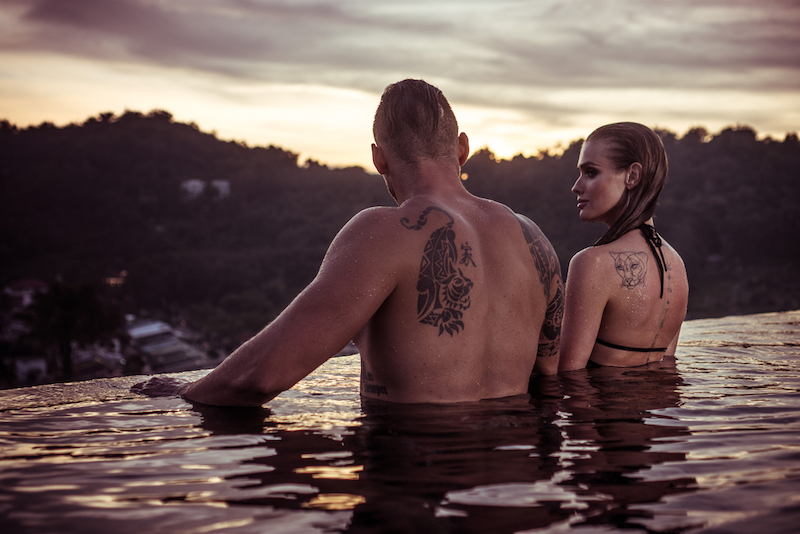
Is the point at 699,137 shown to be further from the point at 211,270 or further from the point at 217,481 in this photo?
the point at 217,481

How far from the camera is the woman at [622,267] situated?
4.14m

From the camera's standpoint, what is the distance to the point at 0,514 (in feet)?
6.10

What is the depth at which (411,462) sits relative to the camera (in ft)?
7.70

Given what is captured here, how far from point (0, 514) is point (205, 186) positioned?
13205cm

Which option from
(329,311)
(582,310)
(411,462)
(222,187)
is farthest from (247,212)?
(411,462)

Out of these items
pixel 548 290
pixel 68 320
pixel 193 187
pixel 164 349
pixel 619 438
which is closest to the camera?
pixel 619 438

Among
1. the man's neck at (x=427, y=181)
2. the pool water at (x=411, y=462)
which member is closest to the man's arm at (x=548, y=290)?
the pool water at (x=411, y=462)

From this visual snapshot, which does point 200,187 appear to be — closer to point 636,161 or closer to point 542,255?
point 636,161

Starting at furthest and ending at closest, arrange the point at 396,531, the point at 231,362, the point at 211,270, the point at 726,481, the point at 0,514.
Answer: the point at 211,270, the point at 231,362, the point at 726,481, the point at 0,514, the point at 396,531

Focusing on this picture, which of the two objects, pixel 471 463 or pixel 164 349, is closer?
pixel 471 463

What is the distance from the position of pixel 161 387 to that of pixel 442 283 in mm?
1897

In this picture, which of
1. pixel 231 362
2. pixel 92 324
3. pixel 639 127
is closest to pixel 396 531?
pixel 231 362

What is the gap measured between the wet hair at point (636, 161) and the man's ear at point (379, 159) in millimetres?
1771

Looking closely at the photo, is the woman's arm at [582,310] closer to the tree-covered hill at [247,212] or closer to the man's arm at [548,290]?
the man's arm at [548,290]
